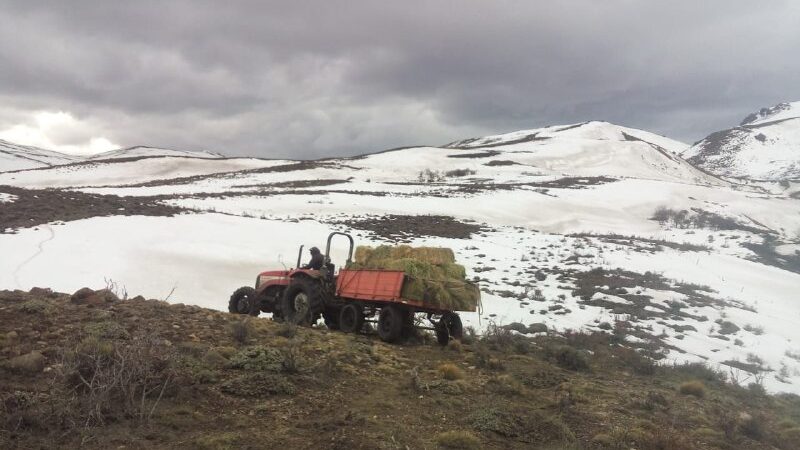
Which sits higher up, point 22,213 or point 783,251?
point 22,213

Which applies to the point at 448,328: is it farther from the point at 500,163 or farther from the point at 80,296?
the point at 500,163

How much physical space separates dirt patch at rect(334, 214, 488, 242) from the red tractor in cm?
1315

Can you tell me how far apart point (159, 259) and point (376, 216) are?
647 inches

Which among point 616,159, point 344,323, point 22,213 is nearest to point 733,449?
point 344,323

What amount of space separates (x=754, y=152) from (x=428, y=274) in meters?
127

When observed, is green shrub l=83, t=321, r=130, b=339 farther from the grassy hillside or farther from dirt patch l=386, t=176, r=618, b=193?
dirt patch l=386, t=176, r=618, b=193

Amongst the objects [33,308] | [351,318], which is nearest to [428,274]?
[351,318]

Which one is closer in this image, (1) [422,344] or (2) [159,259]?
(1) [422,344]

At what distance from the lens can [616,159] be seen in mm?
84438

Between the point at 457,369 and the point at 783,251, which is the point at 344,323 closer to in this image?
the point at 457,369

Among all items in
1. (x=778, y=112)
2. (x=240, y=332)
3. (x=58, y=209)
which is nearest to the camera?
(x=240, y=332)

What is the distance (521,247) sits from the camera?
26.1m

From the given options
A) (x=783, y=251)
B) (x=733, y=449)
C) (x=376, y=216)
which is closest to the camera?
(x=733, y=449)

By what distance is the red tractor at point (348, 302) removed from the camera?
406 inches
